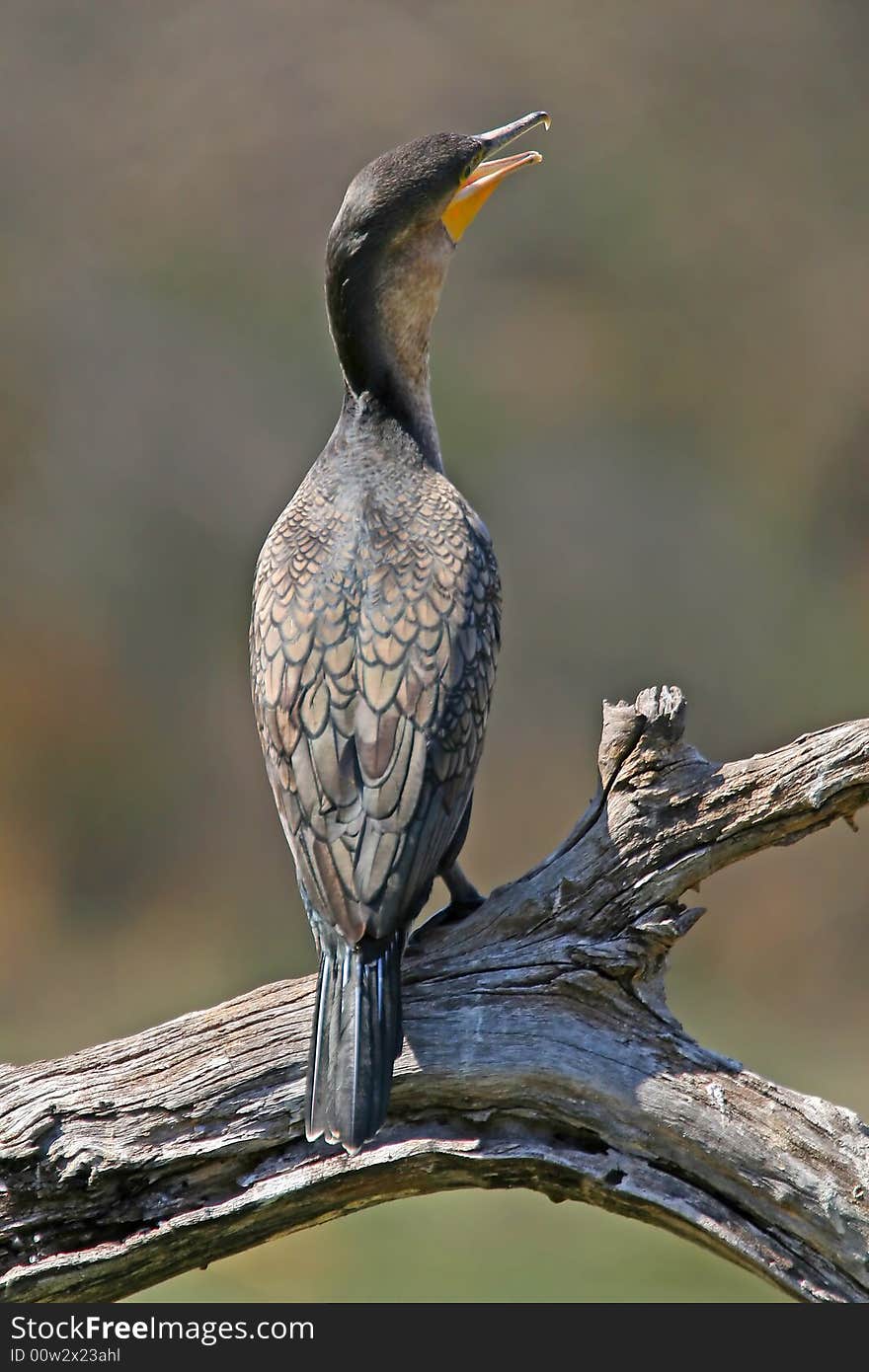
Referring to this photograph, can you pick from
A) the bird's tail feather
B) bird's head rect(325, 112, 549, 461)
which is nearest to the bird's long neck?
bird's head rect(325, 112, 549, 461)

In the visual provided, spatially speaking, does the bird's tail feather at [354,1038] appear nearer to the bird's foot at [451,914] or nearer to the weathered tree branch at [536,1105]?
the weathered tree branch at [536,1105]

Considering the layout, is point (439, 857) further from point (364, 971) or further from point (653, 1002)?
point (653, 1002)

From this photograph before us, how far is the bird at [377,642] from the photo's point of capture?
2680 millimetres

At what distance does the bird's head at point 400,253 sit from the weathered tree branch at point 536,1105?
3.40 ft

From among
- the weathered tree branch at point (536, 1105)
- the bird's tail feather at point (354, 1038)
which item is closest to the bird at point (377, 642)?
the bird's tail feather at point (354, 1038)

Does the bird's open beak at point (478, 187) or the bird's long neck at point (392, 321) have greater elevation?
the bird's open beak at point (478, 187)

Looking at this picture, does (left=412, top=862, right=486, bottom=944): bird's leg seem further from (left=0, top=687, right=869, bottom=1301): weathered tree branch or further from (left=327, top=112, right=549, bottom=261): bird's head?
(left=327, top=112, right=549, bottom=261): bird's head

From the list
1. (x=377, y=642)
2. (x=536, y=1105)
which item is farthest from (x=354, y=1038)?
(x=377, y=642)

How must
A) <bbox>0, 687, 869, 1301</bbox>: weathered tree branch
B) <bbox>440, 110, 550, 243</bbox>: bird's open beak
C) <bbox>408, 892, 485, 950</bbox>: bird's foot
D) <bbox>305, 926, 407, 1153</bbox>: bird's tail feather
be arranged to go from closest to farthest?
<bbox>305, 926, 407, 1153</bbox>: bird's tail feather → <bbox>0, 687, 869, 1301</bbox>: weathered tree branch → <bbox>408, 892, 485, 950</bbox>: bird's foot → <bbox>440, 110, 550, 243</bbox>: bird's open beak

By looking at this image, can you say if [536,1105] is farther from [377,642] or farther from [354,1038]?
[377,642]

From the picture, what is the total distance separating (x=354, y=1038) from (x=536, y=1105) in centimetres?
43

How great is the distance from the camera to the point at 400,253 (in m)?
3.37

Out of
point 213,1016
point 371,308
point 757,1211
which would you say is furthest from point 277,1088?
point 371,308

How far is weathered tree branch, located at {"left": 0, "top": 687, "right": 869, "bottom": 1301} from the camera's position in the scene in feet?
9.09
